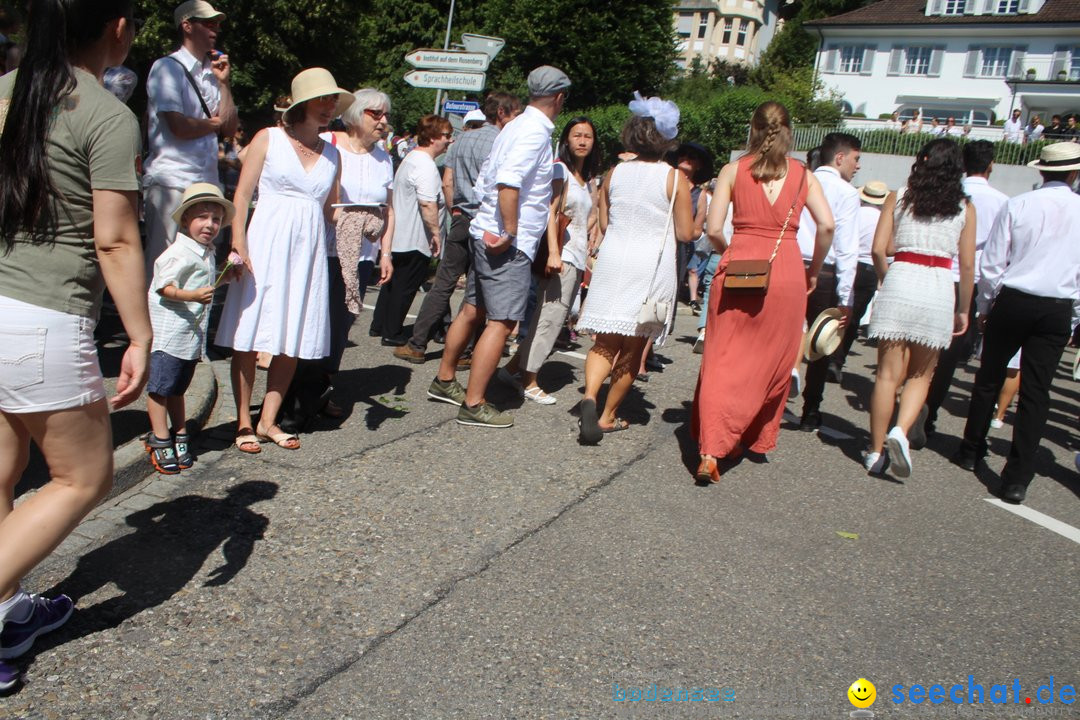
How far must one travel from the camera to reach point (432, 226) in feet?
25.4

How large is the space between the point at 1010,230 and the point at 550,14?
141 feet

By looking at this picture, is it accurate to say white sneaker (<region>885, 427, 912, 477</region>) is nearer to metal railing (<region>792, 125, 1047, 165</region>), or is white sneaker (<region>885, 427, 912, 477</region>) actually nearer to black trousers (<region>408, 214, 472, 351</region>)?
black trousers (<region>408, 214, 472, 351</region>)

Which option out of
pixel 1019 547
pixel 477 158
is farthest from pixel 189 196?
pixel 1019 547

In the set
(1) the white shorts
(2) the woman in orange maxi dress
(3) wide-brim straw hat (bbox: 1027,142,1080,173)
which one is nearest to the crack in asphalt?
(2) the woman in orange maxi dress

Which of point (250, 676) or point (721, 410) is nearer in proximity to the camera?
point (250, 676)

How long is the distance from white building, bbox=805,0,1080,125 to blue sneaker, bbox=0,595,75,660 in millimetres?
53936

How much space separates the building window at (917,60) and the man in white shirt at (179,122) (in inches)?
2318

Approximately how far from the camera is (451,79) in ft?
40.1

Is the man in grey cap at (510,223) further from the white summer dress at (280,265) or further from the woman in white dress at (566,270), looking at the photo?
the white summer dress at (280,265)

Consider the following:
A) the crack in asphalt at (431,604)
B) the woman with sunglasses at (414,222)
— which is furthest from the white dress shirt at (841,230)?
the woman with sunglasses at (414,222)

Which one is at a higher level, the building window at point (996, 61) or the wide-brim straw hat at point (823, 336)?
the building window at point (996, 61)

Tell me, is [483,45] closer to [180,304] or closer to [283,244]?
[283,244]

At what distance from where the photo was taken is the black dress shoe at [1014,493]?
18.1ft

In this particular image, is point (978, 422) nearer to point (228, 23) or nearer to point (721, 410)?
point (721, 410)
